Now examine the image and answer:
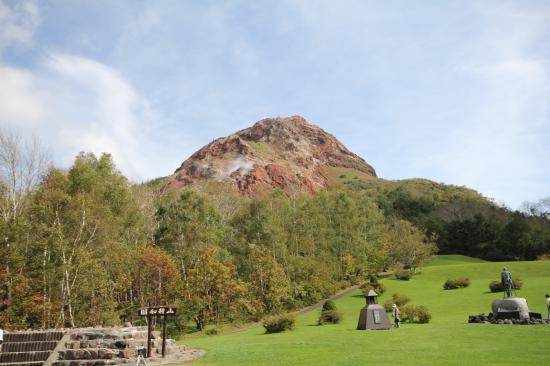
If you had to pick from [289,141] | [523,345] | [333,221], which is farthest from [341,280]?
[289,141]

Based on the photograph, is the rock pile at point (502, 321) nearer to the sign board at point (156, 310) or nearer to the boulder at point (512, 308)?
the boulder at point (512, 308)

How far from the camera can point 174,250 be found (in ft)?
148

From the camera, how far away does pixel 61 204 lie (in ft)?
108

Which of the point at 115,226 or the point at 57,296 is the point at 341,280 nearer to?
the point at 115,226

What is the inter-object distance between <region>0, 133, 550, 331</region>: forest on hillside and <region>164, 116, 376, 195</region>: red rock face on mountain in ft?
162

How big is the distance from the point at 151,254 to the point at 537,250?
216 feet

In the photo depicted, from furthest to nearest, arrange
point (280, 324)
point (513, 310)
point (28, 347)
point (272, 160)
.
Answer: point (272, 160) < point (280, 324) < point (513, 310) < point (28, 347)

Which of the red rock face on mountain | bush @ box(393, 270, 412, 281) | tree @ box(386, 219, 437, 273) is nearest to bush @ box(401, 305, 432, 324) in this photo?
bush @ box(393, 270, 412, 281)

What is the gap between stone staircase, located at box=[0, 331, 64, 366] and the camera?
19.3 meters

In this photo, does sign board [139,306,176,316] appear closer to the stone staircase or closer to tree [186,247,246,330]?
the stone staircase

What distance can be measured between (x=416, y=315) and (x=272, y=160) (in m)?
117

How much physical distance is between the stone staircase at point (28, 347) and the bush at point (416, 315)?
21905 millimetres

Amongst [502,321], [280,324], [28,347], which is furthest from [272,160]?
[28,347]

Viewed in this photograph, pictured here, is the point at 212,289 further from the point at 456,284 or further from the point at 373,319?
the point at 456,284
